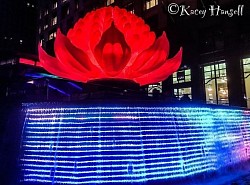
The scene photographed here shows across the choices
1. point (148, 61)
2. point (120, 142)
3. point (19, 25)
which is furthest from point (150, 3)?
point (19, 25)

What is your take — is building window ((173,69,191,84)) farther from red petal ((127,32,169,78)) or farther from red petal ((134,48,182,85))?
red petal ((127,32,169,78))

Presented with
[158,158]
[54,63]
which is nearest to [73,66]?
[54,63]

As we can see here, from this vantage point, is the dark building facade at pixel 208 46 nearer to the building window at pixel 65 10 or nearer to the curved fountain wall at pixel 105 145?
the curved fountain wall at pixel 105 145

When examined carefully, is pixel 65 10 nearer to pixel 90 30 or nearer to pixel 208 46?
pixel 208 46

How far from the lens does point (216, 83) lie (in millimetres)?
18656

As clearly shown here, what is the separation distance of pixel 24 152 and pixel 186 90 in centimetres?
1728

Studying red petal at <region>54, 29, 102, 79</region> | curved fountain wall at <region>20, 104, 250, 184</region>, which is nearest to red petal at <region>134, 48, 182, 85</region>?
red petal at <region>54, 29, 102, 79</region>

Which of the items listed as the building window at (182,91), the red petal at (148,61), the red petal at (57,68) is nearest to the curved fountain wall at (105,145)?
the red petal at (148,61)

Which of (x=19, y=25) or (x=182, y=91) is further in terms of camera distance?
(x=19, y=25)

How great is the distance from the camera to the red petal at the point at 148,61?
287 inches

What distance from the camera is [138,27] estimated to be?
729 centimetres

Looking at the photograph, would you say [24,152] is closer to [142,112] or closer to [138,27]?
[142,112]

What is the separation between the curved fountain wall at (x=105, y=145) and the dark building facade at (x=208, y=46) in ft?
34.3

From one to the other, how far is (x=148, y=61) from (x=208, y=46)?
44.1ft
